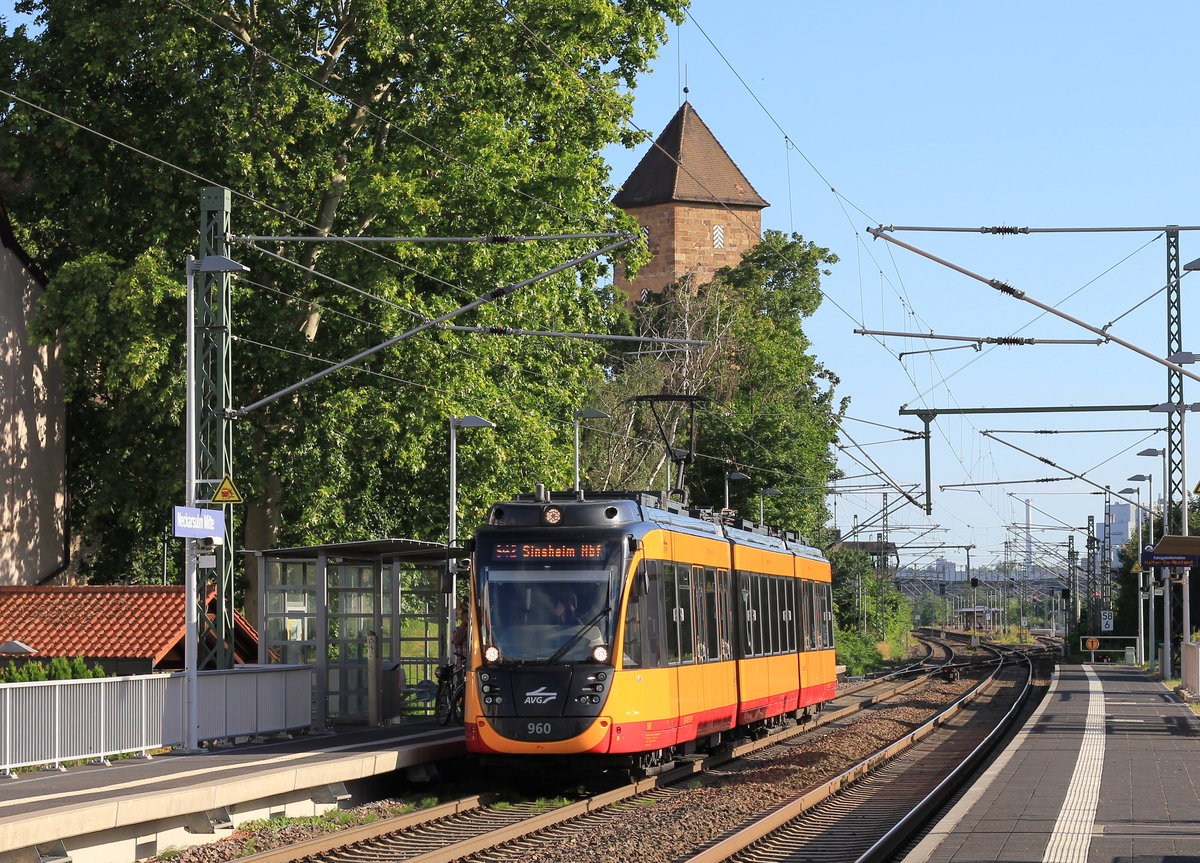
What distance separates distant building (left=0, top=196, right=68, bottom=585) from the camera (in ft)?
121

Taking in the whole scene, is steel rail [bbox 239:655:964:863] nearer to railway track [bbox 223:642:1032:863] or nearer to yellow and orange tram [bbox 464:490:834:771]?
railway track [bbox 223:642:1032:863]

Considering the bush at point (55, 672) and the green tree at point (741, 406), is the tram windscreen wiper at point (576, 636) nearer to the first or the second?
the bush at point (55, 672)

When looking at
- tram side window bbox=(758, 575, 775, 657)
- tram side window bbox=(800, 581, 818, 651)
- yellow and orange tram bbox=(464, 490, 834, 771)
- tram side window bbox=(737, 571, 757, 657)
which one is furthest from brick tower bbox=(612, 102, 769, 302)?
yellow and orange tram bbox=(464, 490, 834, 771)

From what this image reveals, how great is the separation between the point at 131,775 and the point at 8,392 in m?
22.3

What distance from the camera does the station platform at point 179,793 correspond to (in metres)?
12.9

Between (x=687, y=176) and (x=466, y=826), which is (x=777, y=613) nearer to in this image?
(x=466, y=826)

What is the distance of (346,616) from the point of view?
23.4 meters

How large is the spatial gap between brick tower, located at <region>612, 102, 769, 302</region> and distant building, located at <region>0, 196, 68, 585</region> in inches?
2524

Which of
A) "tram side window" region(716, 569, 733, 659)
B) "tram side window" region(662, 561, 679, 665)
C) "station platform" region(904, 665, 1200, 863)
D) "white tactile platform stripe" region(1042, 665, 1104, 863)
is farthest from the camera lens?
"tram side window" region(716, 569, 733, 659)

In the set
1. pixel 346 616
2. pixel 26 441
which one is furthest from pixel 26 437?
pixel 346 616

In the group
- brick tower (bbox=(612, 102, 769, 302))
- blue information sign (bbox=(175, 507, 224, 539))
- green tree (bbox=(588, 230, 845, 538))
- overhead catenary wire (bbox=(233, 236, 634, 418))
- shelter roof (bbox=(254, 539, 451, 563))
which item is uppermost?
brick tower (bbox=(612, 102, 769, 302))

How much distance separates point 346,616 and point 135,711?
4.32m

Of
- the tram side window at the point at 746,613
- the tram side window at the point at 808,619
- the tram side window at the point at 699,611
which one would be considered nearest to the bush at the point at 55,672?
the tram side window at the point at 699,611

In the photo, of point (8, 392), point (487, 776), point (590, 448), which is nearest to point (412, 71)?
point (8, 392)
